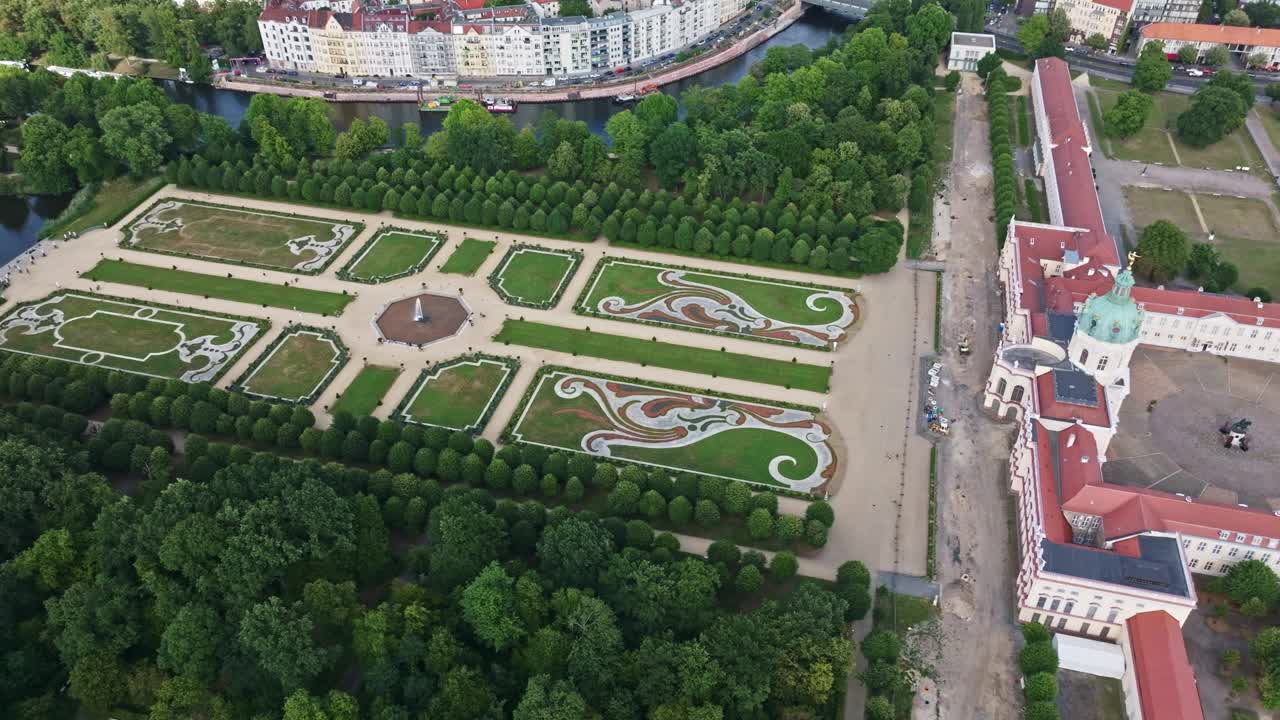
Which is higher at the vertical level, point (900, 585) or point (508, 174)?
point (508, 174)

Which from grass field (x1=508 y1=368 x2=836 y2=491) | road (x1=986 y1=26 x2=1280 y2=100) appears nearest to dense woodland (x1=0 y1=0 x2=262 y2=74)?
grass field (x1=508 y1=368 x2=836 y2=491)

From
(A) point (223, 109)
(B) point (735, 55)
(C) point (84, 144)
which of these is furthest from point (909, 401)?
(A) point (223, 109)

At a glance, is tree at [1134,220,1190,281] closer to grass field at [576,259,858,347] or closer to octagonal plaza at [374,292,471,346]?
grass field at [576,259,858,347]

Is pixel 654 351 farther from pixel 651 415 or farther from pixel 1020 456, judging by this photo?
pixel 1020 456

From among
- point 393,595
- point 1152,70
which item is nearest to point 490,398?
point 393,595

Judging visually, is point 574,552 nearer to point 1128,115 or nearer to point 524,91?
point 524,91

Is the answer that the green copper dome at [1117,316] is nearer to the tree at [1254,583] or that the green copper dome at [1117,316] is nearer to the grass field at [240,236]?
the tree at [1254,583]
